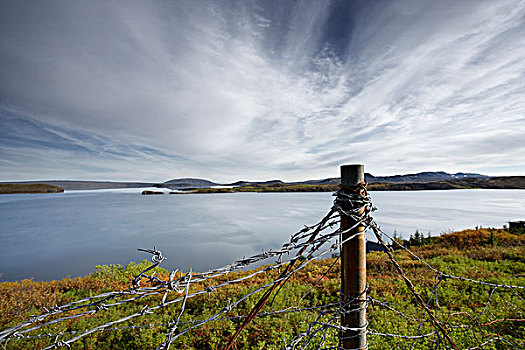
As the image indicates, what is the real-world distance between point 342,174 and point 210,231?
26.1 meters

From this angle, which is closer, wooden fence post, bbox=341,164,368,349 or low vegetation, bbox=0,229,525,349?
wooden fence post, bbox=341,164,368,349

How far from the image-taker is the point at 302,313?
16.9 ft

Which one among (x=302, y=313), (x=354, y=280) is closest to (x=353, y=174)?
(x=354, y=280)

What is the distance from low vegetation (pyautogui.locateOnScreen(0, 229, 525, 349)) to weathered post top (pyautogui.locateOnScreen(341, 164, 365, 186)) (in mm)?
1253

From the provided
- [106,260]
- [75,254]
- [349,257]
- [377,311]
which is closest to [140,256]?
[106,260]

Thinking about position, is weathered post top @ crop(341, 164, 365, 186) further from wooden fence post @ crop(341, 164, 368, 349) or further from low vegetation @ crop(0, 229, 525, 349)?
low vegetation @ crop(0, 229, 525, 349)

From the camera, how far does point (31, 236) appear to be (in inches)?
904

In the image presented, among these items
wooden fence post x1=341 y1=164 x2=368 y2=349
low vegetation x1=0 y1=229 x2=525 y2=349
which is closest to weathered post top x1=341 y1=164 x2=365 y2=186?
wooden fence post x1=341 y1=164 x2=368 y2=349

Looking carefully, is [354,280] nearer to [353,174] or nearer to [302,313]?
[353,174]

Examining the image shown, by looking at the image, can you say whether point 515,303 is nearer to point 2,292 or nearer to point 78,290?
point 78,290

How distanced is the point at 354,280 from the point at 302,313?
4.15 m

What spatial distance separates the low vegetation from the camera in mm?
4113

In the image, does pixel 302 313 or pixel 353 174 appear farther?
pixel 302 313

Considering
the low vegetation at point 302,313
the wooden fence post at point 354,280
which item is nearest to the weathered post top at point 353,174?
the wooden fence post at point 354,280
